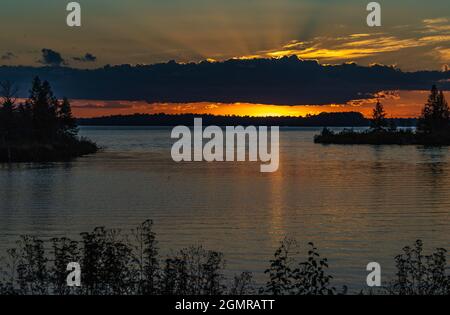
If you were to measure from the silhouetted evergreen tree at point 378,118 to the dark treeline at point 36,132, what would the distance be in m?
95.3

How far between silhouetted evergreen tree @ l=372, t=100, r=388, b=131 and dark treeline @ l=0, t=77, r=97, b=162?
95334mm

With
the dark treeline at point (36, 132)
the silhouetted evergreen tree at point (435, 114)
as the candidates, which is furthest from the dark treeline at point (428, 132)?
the dark treeline at point (36, 132)

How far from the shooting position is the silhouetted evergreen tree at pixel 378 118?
194125mm

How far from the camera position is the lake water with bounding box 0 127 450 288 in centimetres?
3259

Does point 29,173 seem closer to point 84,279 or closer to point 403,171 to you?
point 403,171

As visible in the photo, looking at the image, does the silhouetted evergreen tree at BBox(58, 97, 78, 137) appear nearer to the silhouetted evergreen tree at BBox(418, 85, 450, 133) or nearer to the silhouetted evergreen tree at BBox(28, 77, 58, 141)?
the silhouetted evergreen tree at BBox(28, 77, 58, 141)

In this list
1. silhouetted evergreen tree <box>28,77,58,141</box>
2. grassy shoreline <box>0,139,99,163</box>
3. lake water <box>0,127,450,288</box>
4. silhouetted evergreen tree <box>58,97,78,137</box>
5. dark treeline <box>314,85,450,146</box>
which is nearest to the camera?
lake water <box>0,127,450,288</box>

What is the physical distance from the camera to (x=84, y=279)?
18.6m

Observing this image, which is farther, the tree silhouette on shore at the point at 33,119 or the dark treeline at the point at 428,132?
the dark treeline at the point at 428,132

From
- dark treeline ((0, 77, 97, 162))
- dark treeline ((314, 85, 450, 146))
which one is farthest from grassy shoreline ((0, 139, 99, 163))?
dark treeline ((314, 85, 450, 146))

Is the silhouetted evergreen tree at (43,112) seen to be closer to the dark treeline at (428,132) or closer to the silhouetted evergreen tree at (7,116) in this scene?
the silhouetted evergreen tree at (7,116)

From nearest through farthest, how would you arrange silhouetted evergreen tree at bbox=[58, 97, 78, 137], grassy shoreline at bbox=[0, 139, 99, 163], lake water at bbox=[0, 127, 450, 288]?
lake water at bbox=[0, 127, 450, 288] → grassy shoreline at bbox=[0, 139, 99, 163] → silhouetted evergreen tree at bbox=[58, 97, 78, 137]

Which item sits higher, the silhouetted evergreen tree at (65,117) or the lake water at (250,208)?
the silhouetted evergreen tree at (65,117)
